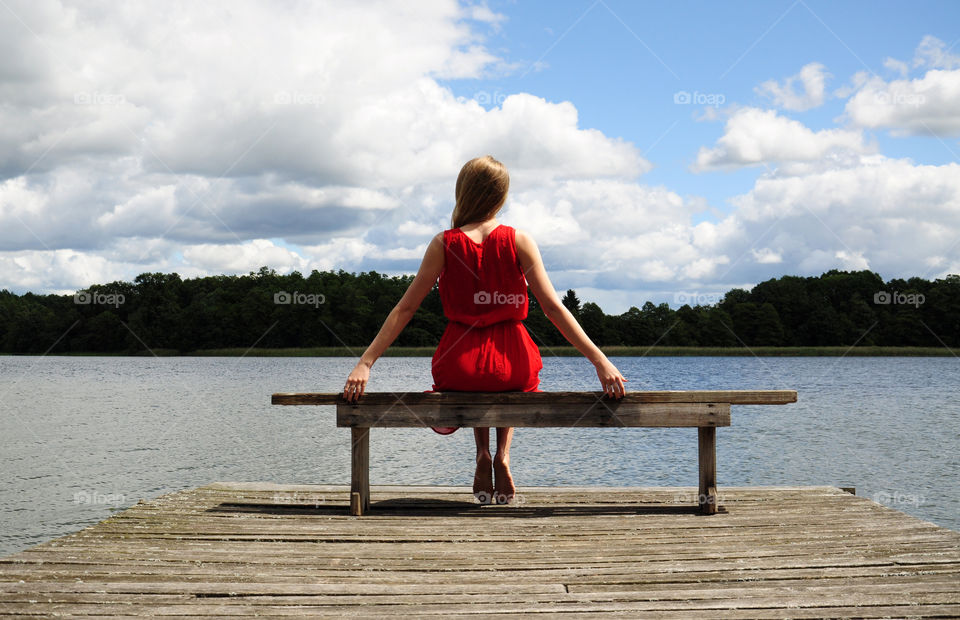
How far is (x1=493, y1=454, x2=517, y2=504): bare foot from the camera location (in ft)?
14.5

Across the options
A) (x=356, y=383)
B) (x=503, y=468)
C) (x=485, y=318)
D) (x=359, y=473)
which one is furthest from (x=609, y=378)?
(x=359, y=473)

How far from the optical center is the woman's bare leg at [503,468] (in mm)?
4352

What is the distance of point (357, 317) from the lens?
67750 mm

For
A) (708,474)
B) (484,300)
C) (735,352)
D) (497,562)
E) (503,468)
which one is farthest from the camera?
(735,352)

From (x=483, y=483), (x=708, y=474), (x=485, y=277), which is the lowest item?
(x=483, y=483)

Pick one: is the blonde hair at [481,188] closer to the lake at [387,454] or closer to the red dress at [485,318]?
the red dress at [485,318]

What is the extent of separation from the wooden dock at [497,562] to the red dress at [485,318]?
78cm

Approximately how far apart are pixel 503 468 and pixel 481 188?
1618 millimetres

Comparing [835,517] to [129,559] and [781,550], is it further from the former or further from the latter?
[129,559]

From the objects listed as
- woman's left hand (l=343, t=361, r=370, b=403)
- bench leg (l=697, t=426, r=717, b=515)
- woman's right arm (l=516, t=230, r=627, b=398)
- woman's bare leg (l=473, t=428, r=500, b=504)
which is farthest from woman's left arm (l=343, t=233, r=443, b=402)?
bench leg (l=697, t=426, r=717, b=515)

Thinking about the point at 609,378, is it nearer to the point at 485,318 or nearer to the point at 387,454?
the point at 485,318

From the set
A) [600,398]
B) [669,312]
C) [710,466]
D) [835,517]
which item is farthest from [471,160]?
[669,312]

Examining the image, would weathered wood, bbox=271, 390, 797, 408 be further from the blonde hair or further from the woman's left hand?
the blonde hair

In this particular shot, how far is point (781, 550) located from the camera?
352cm
